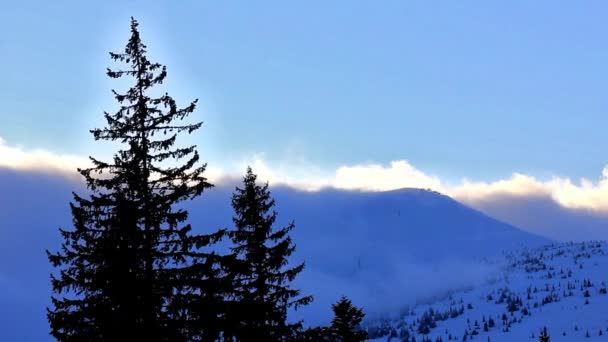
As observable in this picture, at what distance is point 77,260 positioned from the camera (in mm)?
17578

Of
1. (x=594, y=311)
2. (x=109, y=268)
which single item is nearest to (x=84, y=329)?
(x=109, y=268)

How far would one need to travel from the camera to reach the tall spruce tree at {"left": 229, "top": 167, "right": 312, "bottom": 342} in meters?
Answer: 23.7

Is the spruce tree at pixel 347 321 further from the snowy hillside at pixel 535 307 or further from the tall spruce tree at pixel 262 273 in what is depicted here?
the snowy hillside at pixel 535 307

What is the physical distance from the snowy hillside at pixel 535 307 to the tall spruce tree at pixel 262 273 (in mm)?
82712

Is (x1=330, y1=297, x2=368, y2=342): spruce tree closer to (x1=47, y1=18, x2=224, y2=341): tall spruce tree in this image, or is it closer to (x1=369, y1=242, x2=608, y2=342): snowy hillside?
(x1=47, y1=18, x2=224, y2=341): tall spruce tree

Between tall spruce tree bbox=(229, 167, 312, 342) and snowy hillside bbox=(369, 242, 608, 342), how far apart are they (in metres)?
82.7

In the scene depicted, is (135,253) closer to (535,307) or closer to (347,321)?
(347,321)

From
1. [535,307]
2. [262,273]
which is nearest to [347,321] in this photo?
[262,273]

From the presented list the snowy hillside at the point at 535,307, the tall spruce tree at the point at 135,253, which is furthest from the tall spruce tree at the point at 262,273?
the snowy hillside at the point at 535,307

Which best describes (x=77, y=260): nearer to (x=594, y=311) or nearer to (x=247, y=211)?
(x=247, y=211)

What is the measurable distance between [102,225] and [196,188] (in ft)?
9.04

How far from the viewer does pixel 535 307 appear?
424 ft

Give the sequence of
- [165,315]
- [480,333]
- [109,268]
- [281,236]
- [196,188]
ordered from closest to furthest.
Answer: [109,268]
[165,315]
[196,188]
[281,236]
[480,333]

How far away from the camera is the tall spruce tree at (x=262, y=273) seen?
23.7 m
